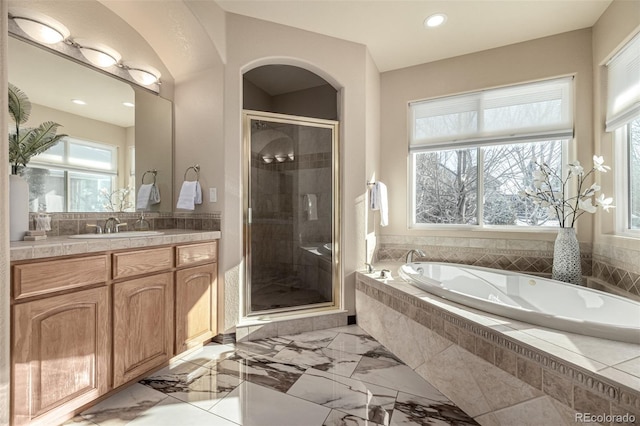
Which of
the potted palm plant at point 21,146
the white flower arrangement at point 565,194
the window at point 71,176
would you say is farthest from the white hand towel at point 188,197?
the white flower arrangement at point 565,194

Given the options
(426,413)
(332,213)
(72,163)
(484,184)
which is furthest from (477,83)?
(72,163)

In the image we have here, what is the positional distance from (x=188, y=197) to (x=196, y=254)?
1.71 ft

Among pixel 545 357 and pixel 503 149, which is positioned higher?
pixel 503 149

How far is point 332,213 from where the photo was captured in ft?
9.48

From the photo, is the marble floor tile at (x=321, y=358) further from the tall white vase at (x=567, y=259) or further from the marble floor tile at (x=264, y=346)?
the tall white vase at (x=567, y=259)

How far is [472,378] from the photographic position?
153 centimetres

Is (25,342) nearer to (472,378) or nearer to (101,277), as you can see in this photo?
(101,277)

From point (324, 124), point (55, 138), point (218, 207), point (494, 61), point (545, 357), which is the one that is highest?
point (494, 61)

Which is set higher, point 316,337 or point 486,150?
point 486,150

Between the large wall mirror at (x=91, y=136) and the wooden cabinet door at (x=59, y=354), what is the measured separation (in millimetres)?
812

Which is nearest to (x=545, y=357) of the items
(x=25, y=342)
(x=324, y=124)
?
(x=25, y=342)

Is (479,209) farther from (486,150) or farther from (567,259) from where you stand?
(567,259)

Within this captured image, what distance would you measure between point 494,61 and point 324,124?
1723 mm

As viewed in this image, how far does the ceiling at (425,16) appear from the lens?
2.32 m
